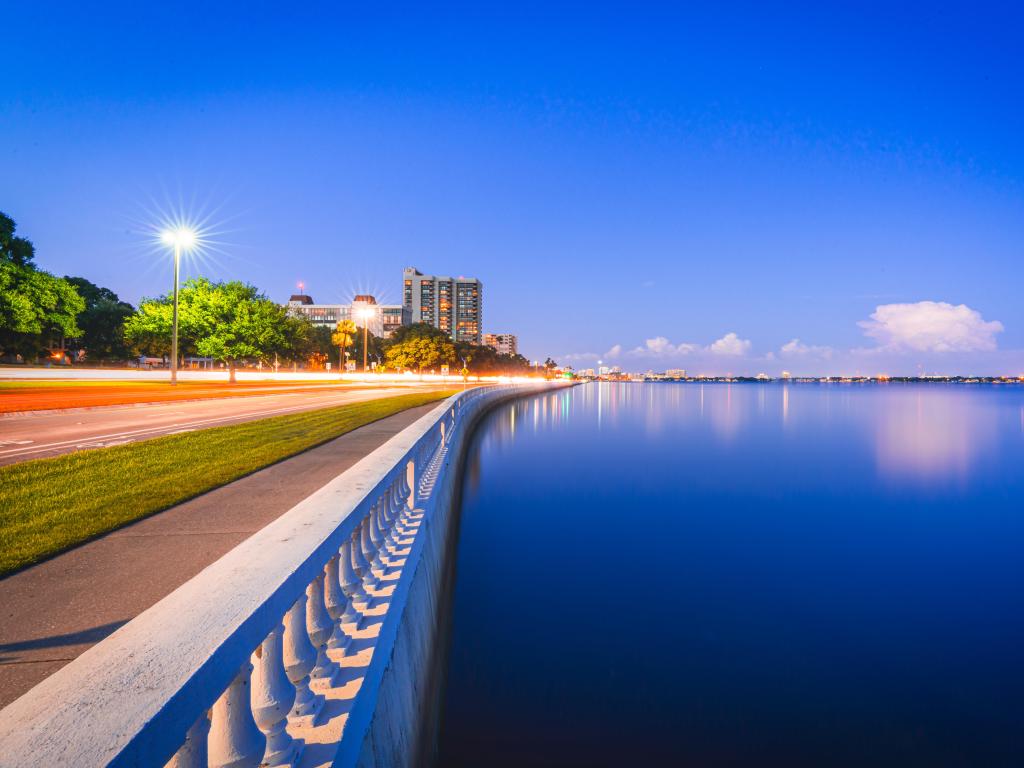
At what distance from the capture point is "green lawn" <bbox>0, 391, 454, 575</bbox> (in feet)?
20.3

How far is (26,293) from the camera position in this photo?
43.2 m

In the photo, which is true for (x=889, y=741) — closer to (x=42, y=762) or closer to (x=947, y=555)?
(x=42, y=762)

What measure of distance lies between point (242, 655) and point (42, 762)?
650 millimetres

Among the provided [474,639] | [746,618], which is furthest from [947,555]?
[474,639]

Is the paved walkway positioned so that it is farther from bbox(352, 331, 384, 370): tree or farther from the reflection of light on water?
bbox(352, 331, 384, 370): tree

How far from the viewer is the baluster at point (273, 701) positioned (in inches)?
89.1

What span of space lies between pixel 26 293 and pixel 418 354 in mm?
86968

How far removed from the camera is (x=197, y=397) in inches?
1224

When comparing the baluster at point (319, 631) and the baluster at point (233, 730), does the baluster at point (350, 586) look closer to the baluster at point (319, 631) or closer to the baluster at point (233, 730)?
the baluster at point (319, 631)

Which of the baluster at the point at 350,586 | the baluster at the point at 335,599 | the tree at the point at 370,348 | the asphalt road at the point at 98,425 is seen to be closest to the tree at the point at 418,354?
the tree at the point at 370,348

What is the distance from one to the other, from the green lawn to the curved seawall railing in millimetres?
3680

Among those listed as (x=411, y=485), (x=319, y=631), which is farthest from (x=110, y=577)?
(x=411, y=485)

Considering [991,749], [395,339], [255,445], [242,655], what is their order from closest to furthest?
[242,655], [991,749], [255,445], [395,339]

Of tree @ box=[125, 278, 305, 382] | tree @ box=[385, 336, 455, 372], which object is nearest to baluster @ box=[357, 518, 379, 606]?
tree @ box=[125, 278, 305, 382]
